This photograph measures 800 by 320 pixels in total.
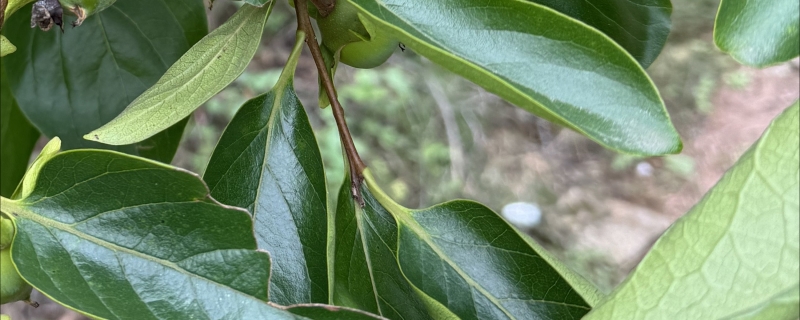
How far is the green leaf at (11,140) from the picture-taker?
2.85 ft

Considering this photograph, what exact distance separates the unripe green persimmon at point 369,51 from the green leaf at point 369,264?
0.35 feet

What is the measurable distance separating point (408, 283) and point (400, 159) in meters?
1.84

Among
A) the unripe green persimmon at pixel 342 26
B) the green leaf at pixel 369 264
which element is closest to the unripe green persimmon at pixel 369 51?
the unripe green persimmon at pixel 342 26

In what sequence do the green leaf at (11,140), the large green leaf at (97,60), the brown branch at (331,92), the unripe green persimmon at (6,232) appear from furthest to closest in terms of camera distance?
the green leaf at (11,140), the large green leaf at (97,60), the brown branch at (331,92), the unripe green persimmon at (6,232)

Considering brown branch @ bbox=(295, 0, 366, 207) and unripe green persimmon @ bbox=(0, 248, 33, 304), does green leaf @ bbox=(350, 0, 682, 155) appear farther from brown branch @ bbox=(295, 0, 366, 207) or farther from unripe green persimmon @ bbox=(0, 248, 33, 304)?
unripe green persimmon @ bbox=(0, 248, 33, 304)

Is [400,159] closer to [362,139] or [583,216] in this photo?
[362,139]

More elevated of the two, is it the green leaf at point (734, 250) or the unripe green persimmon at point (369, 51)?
the unripe green persimmon at point (369, 51)

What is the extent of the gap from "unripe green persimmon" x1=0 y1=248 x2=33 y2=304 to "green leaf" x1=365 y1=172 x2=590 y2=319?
0.94 ft

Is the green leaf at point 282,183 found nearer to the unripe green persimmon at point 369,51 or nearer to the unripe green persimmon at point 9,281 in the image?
the unripe green persimmon at point 369,51

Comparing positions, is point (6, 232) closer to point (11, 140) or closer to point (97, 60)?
point (97, 60)

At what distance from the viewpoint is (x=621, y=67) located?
0.40 meters

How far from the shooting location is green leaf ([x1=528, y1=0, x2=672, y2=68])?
1.86 ft

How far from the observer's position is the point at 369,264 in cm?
57

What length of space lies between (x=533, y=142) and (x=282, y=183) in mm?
2200
